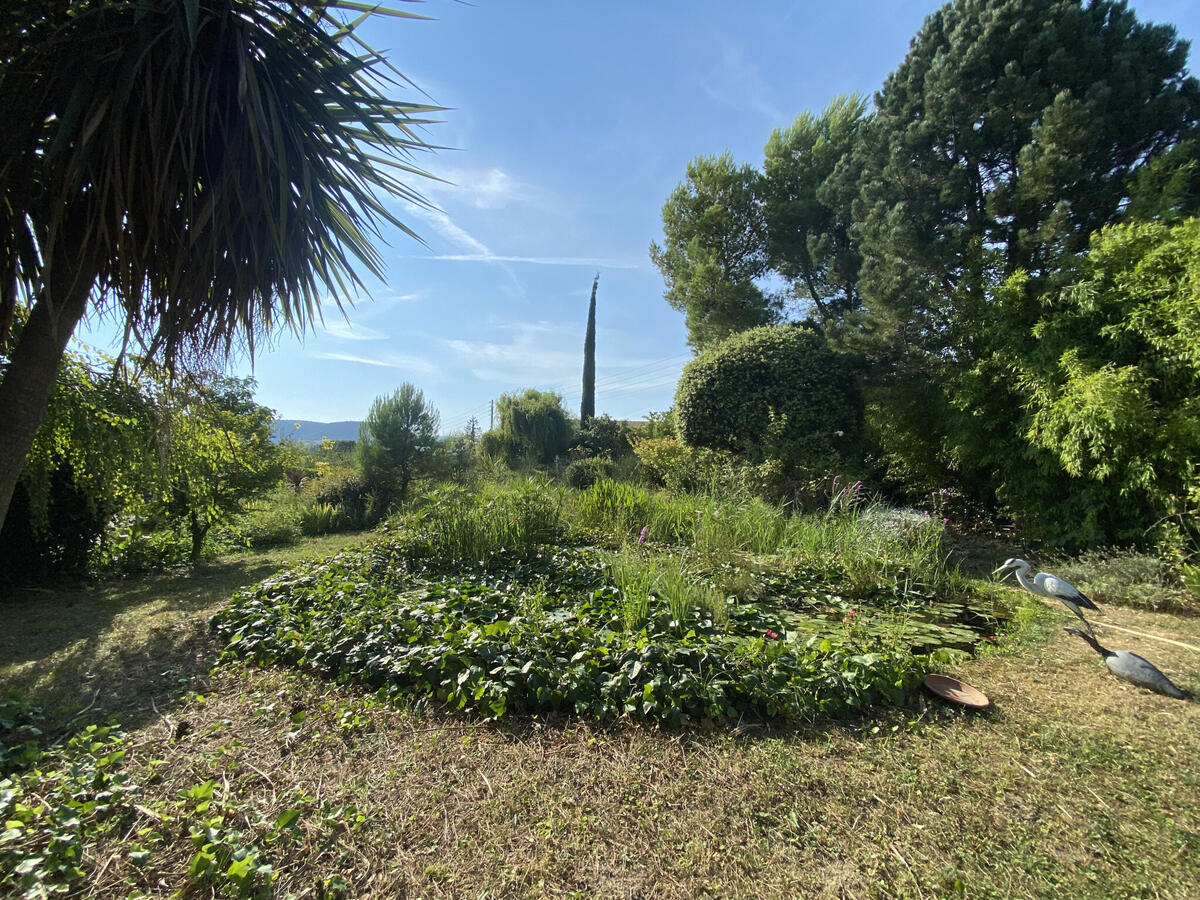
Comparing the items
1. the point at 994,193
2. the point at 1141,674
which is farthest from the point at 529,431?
the point at 1141,674

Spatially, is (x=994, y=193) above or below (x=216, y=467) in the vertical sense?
above

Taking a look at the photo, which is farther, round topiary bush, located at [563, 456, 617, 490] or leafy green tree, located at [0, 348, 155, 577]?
round topiary bush, located at [563, 456, 617, 490]

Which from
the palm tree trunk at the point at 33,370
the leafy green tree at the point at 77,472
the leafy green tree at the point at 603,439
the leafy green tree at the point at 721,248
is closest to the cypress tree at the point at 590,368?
the leafy green tree at the point at 603,439

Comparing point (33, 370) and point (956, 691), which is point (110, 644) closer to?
point (33, 370)

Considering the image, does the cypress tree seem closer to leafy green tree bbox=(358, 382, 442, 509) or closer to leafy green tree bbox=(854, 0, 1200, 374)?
leafy green tree bbox=(358, 382, 442, 509)

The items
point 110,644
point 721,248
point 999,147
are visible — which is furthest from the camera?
point 721,248

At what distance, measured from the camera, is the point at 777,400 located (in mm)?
7152

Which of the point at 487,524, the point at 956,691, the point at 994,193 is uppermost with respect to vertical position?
the point at 994,193

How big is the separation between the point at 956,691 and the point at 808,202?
10.5 metres

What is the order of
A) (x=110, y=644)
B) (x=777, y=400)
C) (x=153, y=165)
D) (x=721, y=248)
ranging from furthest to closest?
(x=721, y=248), (x=777, y=400), (x=110, y=644), (x=153, y=165)

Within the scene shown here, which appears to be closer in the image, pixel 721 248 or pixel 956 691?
pixel 956 691

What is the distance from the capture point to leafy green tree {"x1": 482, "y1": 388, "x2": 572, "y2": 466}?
44.5ft

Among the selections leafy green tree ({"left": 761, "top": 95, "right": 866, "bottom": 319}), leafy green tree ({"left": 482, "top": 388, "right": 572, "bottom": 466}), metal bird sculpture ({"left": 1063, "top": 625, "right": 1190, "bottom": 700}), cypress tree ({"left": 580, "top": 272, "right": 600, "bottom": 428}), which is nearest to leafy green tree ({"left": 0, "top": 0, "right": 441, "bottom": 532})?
metal bird sculpture ({"left": 1063, "top": 625, "right": 1190, "bottom": 700})

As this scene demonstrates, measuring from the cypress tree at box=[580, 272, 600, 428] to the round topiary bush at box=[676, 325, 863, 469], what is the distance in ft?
33.3
